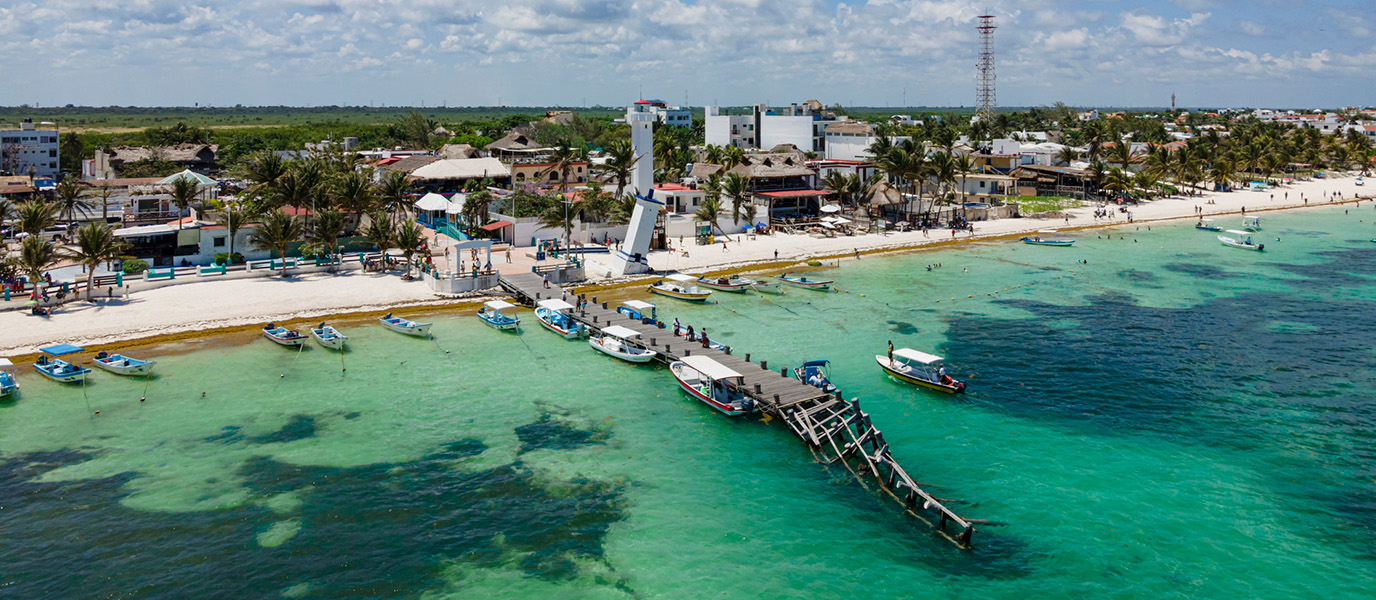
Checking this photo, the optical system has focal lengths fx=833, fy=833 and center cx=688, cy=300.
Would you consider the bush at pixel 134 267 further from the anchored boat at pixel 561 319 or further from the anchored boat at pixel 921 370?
the anchored boat at pixel 921 370

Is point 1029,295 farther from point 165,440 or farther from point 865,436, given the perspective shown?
point 165,440

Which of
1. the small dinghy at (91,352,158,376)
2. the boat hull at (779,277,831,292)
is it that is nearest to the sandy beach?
the small dinghy at (91,352,158,376)

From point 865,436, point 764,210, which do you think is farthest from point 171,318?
point 764,210

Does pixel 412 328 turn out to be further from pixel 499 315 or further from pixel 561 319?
pixel 561 319

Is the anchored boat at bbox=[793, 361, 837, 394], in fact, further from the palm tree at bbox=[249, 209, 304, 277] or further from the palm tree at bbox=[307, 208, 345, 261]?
the palm tree at bbox=[249, 209, 304, 277]

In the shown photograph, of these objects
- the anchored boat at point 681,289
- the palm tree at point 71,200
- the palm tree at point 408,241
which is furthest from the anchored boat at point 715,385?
the palm tree at point 71,200
